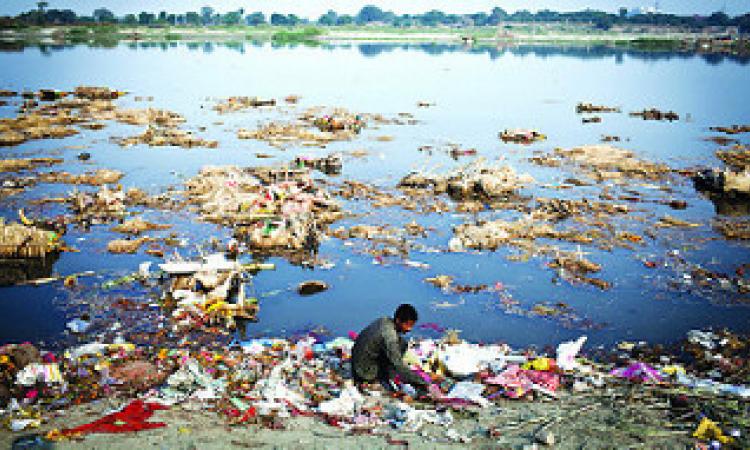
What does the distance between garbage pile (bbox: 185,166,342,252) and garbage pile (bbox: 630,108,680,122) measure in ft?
71.6

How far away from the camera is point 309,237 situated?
37.2 ft

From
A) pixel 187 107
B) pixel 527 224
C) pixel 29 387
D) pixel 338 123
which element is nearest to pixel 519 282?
pixel 527 224

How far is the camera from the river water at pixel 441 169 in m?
8.55

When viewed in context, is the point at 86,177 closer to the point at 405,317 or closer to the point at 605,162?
the point at 405,317

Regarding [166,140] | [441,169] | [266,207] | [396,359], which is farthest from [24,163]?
[396,359]

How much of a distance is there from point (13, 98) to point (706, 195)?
112 feet

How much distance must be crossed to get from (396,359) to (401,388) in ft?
1.48

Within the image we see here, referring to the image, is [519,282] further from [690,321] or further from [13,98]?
[13,98]

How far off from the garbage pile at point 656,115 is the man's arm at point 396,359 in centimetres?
2712

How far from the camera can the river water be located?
28.1 ft

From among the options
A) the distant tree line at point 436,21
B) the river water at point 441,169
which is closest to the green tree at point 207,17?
the distant tree line at point 436,21

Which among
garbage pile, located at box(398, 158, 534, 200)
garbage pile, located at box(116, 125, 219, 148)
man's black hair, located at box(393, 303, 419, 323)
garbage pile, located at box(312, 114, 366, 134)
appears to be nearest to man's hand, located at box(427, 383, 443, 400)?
man's black hair, located at box(393, 303, 419, 323)

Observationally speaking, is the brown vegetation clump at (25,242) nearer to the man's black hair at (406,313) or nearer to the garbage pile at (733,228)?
the man's black hair at (406,313)

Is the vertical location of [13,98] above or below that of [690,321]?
above
